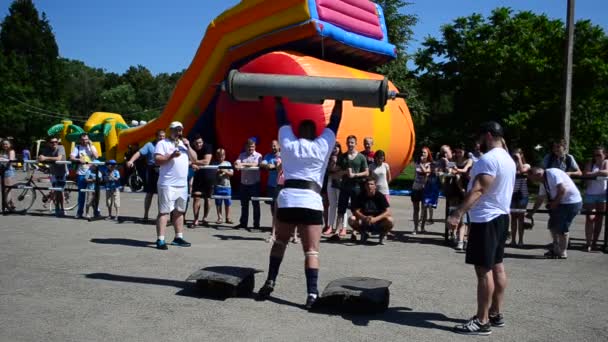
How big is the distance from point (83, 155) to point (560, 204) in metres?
9.44

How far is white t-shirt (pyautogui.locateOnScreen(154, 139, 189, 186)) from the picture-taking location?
338 inches

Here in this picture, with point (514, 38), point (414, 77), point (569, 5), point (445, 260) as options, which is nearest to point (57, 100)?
point (414, 77)

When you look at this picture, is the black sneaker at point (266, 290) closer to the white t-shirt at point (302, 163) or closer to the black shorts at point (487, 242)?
the white t-shirt at point (302, 163)

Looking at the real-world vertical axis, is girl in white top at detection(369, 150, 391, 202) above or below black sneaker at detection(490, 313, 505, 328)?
above

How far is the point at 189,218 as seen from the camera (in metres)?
13.1

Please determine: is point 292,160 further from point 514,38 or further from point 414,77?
point 414,77

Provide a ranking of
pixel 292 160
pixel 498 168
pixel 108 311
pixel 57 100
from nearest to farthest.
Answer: pixel 498 168
pixel 108 311
pixel 292 160
pixel 57 100

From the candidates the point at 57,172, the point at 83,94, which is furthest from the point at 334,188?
the point at 83,94

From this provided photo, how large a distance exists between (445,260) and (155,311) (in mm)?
4695

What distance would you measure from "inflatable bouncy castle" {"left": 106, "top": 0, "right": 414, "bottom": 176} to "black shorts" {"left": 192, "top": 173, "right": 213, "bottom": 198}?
3594mm

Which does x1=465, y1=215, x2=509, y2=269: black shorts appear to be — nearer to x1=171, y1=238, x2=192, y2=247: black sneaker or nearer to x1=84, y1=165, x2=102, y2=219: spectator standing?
x1=171, y1=238, x2=192, y2=247: black sneaker

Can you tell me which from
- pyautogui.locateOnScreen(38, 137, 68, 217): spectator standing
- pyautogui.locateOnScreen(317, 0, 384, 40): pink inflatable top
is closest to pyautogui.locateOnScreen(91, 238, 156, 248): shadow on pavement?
pyautogui.locateOnScreen(38, 137, 68, 217): spectator standing

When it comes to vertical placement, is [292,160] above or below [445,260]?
above

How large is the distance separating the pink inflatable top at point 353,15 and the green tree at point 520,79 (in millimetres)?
13339
